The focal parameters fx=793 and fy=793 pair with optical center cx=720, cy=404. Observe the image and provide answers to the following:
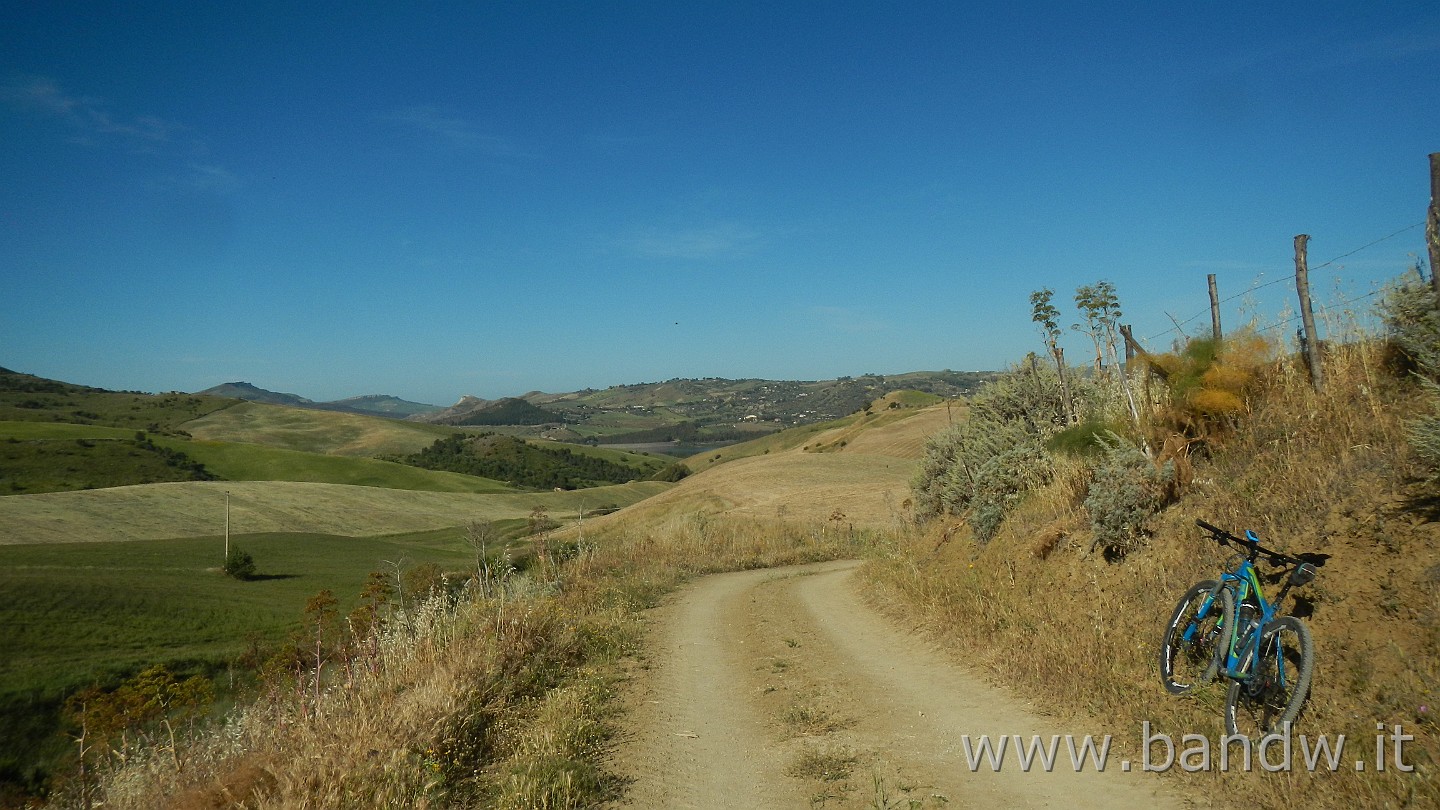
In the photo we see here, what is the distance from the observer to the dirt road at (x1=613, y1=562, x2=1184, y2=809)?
538 cm

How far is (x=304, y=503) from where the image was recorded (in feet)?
361

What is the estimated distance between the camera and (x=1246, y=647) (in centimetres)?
550

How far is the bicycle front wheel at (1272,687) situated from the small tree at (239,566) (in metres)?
76.4

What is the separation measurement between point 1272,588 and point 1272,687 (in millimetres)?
1381

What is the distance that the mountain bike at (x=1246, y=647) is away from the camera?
209 inches

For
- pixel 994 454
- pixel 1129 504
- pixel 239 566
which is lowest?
pixel 239 566

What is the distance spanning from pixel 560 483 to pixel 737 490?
5771 inches

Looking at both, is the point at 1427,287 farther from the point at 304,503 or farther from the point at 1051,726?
the point at 304,503

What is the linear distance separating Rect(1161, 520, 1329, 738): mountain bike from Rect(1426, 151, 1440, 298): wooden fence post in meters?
3.55

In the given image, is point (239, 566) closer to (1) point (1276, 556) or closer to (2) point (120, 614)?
(2) point (120, 614)

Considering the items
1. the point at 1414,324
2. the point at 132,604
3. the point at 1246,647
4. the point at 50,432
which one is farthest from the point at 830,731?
the point at 50,432

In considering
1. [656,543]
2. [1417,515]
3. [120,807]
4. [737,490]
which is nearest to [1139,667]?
[1417,515]

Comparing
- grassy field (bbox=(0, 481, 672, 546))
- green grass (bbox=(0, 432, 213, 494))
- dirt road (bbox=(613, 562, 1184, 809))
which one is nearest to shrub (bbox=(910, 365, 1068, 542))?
dirt road (bbox=(613, 562, 1184, 809))

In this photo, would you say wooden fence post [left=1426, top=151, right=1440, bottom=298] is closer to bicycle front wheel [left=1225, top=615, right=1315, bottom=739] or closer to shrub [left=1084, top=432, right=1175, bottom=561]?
shrub [left=1084, top=432, right=1175, bottom=561]
